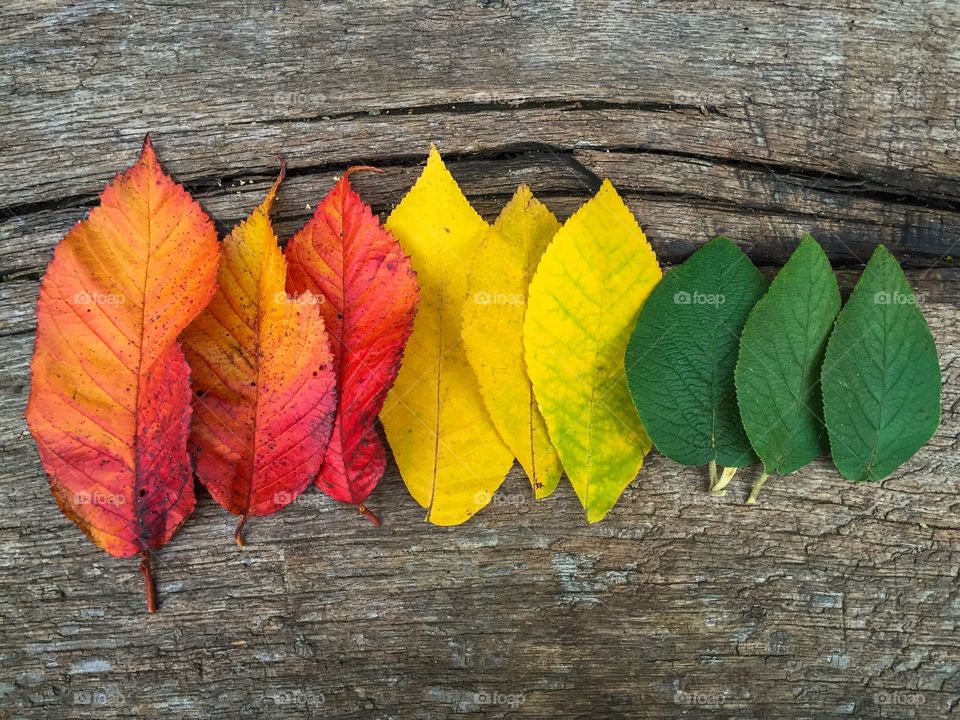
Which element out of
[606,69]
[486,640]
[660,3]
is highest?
[660,3]

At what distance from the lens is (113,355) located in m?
1.40

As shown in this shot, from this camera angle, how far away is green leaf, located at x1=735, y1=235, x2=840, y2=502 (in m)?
1.39

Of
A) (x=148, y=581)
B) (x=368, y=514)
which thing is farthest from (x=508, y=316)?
(x=148, y=581)

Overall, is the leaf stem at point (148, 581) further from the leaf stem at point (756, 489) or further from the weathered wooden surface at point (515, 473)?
the leaf stem at point (756, 489)

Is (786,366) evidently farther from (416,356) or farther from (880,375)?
(416,356)

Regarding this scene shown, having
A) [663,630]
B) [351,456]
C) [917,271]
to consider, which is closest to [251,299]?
[351,456]

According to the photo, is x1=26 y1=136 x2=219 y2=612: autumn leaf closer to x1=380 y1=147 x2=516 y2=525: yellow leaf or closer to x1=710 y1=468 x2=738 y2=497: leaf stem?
x1=380 y1=147 x2=516 y2=525: yellow leaf

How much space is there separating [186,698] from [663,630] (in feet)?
3.42

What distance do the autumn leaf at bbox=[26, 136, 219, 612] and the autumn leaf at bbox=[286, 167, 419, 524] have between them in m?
0.23

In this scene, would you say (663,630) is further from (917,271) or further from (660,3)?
(660,3)

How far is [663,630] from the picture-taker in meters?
1.49

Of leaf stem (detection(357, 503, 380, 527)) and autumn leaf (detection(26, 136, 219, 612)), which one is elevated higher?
autumn leaf (detection(26, 136, 219, 612))

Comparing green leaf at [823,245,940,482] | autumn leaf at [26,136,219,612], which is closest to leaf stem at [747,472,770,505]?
green leaf at [823,245,940,482]

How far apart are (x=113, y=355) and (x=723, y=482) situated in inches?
51.4
